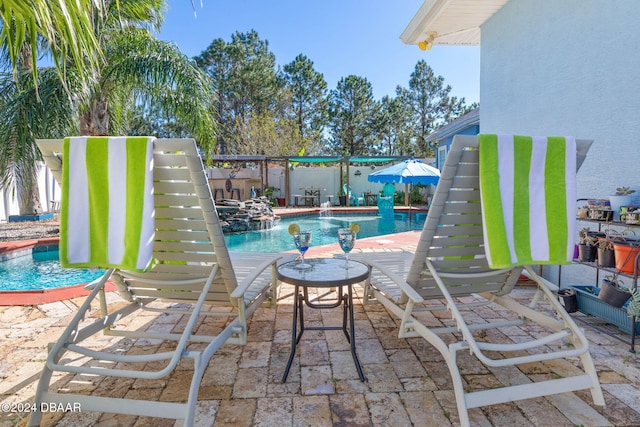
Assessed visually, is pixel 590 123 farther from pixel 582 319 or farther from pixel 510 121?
pixel 582 319

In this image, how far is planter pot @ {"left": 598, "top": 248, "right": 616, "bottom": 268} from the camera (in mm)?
2879

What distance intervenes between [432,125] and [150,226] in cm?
3115

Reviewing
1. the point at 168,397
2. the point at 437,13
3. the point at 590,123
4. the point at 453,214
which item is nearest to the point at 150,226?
the point at 168,397

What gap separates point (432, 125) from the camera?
3044 cm

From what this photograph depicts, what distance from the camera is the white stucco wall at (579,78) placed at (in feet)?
10.4

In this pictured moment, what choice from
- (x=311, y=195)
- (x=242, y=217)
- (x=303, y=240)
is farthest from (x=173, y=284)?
(x=311, y=195)

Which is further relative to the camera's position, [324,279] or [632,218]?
[632,218]

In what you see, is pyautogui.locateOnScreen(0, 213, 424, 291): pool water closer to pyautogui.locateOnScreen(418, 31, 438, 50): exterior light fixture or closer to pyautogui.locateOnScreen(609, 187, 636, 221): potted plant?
pyautogui.locateOnScreen(418, 31, 438, 50): exterior light fixture

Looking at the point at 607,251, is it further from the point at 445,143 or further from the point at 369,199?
the point at 369,199

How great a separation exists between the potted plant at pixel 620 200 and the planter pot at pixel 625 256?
352 mm

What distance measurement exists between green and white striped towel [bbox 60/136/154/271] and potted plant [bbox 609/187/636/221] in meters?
3.49

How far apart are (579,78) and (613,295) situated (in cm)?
222

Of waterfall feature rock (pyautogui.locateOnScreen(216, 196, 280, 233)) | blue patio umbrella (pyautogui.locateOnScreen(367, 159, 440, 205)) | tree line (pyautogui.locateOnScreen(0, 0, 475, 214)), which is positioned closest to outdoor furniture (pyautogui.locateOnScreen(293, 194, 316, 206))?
tree line (pyautogui.locateOnScreen(0, 0, 475, 214))

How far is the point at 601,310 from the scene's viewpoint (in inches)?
116
